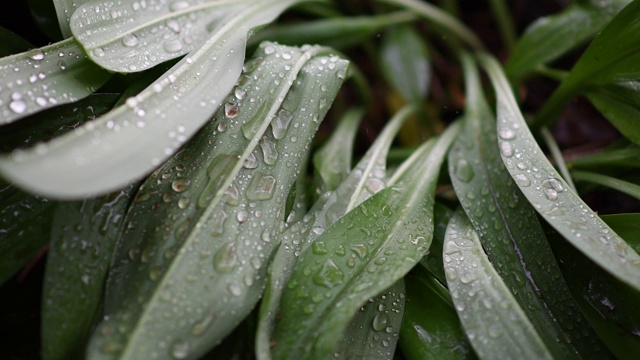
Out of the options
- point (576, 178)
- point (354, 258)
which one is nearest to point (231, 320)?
point (354, 258)

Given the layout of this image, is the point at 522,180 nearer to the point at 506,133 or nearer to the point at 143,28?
the point at 506,133

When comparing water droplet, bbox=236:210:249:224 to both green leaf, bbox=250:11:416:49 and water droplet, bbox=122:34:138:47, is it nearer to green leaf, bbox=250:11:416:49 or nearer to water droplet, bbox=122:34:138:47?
water droplet, bbox=122:34:138:47

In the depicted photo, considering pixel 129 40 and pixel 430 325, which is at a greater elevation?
pixel 129 40

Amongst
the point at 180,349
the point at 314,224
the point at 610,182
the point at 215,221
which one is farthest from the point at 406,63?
the point at 180,349

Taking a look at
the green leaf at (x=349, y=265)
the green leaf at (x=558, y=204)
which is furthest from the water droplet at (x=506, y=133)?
the green leaf at (x=349, y=265)

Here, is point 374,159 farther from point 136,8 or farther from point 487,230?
point 136,8

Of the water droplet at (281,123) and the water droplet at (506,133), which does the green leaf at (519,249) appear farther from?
the water droplet at (281,123)
